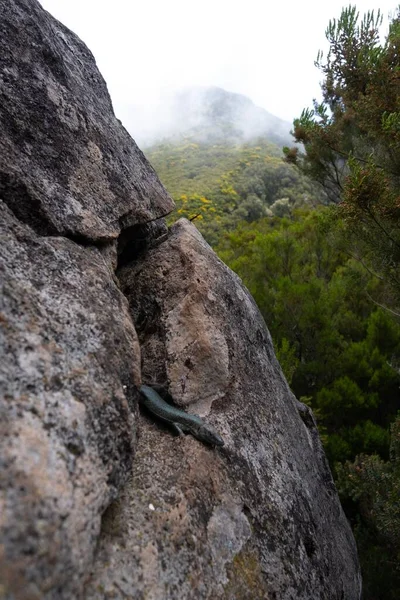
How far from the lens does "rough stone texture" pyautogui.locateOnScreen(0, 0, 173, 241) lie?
8.71ft

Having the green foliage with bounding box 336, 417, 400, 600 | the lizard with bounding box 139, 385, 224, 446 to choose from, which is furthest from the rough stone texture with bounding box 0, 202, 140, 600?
the green foliage with bounding box 336, 417, 400, 600

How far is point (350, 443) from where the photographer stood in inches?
311

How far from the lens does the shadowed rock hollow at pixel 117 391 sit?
5.68ft

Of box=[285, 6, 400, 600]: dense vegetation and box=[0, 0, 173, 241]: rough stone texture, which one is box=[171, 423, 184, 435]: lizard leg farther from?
box=[285, 6, 400, 600]: dense vegetation

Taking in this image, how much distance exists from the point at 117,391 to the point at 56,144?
6.59 ft

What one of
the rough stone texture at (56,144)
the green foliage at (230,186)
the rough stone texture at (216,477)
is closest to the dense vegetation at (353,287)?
the rough stone texture at (216,477)

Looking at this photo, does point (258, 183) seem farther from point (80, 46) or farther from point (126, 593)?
→ point (126, 593)

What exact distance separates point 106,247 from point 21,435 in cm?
Answer: 187

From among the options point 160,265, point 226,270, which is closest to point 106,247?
point 160,265

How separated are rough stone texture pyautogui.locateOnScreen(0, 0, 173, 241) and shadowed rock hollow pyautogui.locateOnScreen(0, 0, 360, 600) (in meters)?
0.01

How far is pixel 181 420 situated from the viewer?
9.58 feet

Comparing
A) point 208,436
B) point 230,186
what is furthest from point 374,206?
point 230,186

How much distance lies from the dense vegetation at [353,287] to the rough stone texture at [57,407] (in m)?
3.81

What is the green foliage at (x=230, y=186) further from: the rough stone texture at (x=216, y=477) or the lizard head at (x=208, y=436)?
the lizard head at (x=208, y=436)
